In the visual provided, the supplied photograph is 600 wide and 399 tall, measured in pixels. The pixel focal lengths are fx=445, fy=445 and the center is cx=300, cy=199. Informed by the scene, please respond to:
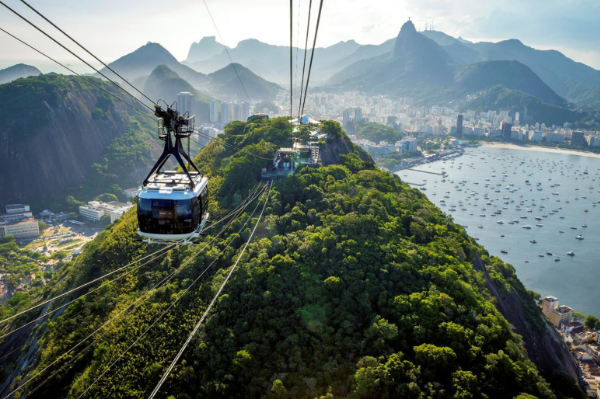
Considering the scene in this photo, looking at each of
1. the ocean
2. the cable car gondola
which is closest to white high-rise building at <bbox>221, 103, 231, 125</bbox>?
the ocean

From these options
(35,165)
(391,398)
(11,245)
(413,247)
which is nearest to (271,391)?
(391,398)

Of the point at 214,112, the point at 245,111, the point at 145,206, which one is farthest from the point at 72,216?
the point at 245,111

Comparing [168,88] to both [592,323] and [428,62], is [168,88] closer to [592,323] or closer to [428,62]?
[592,323]

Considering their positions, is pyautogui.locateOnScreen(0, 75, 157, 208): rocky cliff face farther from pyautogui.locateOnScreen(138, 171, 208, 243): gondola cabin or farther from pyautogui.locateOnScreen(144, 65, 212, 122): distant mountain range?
pyautogui.locateOnScreen(138, 171, 208, 243): gondola cabin

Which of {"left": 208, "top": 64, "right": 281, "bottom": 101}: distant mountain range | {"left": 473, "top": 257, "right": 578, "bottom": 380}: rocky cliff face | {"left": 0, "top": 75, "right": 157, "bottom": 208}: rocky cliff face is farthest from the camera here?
{"left": 208, "top": 64, "right": 281, "bottom": 101}: distant mountain range

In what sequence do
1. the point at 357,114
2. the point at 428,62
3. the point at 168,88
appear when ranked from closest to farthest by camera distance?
the point at 168,88 < the point at 357,114 < the point at 428,62

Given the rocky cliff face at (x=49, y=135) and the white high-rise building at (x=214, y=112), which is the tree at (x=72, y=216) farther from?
the white high-rise building at (x=214, y=112)
